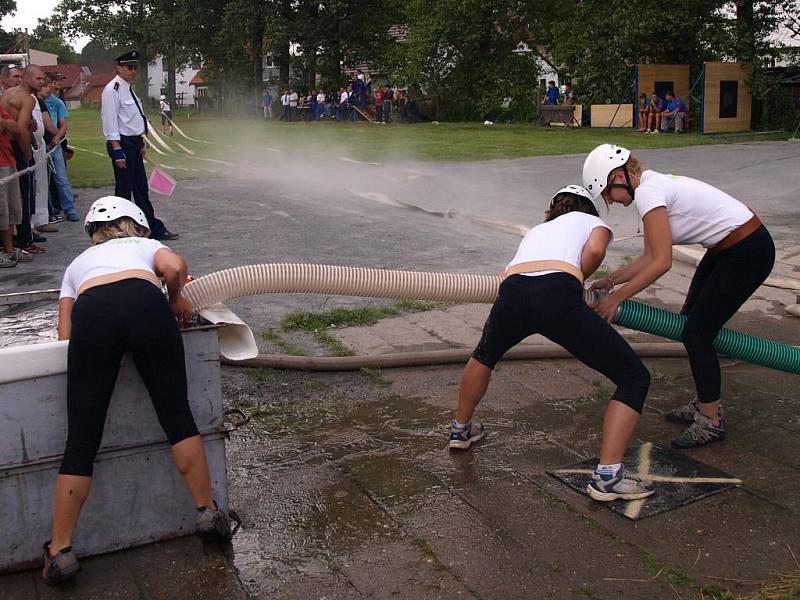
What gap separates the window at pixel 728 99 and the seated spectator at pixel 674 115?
111cm

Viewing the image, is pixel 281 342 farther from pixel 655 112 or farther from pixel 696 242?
pixel 655 112

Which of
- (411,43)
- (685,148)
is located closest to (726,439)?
(685,148)

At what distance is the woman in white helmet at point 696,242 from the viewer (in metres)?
4.19

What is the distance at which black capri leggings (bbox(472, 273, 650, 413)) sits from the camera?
382cm

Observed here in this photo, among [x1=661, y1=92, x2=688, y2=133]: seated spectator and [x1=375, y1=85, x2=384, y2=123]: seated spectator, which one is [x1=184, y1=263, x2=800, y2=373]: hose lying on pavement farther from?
[x1=375, y1=85, x2=384, y2=123]: seated spectator

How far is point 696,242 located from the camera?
4.45 metres

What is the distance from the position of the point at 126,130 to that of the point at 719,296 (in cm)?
681

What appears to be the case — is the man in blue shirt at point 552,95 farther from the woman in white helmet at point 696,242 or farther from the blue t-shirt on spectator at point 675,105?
the woman in white helmet at point 696,242

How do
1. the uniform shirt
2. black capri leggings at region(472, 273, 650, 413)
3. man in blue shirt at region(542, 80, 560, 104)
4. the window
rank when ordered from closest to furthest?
black capri leggings at region(472, 273, 650, 413), the uniform shirt, the window, man in blue shirt at region(542, 80, 560, 104)

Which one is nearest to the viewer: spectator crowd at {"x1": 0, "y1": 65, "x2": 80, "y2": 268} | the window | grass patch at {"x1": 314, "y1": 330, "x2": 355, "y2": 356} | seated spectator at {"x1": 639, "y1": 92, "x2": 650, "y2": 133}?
grass patch at {"x1": 314, "y1": 330, "x2": 355, "y2": 356}

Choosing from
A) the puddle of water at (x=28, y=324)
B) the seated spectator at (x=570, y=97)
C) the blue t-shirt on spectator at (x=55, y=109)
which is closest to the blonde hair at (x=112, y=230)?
the puddle of water at (x=28, y=324)

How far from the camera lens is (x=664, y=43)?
30.5 metres

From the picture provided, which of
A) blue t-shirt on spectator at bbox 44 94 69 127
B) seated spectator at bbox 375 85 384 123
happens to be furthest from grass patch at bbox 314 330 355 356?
seated spectator at bbox 375 85 384 123

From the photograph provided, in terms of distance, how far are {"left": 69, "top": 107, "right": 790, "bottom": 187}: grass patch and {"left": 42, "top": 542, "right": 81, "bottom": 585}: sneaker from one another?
487 inches
